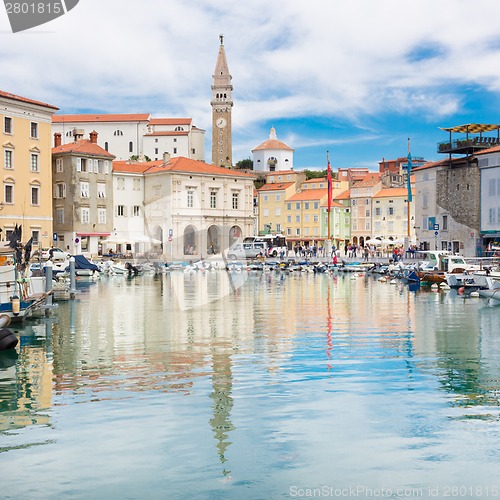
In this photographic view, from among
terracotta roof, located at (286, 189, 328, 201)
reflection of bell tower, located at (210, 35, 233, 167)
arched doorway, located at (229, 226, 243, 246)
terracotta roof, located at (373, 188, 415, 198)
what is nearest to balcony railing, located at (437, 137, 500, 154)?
arched doorway, located at (229, 226, 243, 246)

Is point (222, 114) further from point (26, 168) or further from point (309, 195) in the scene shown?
point (26, 168)

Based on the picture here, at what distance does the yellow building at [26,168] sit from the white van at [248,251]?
23680 millimetres

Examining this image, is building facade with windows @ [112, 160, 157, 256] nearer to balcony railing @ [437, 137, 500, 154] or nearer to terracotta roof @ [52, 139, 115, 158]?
terracotta roof @ [52, 139, 115, 158]

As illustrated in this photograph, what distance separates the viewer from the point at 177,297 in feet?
131

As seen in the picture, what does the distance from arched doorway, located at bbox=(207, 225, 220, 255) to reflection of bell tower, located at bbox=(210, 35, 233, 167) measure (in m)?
56.6

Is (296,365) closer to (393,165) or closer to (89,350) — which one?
(89,350)

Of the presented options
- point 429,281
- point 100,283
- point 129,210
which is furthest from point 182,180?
point 429,281

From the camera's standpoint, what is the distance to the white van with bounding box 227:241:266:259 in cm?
8381

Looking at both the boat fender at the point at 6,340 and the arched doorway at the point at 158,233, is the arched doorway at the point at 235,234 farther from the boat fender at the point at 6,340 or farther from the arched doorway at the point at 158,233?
the boat fender at the point at 6,340

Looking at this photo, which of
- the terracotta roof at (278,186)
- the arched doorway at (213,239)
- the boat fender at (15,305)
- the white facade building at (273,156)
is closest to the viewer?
the boat fender at (15,305)

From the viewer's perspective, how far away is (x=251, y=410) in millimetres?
13445

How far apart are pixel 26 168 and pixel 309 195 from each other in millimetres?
57193

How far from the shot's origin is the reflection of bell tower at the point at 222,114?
494ft

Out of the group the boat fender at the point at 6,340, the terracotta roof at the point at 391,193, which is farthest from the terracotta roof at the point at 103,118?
the boat fender at the point at 6,340
